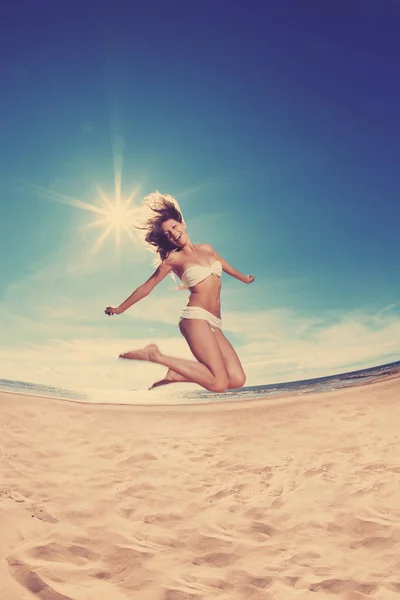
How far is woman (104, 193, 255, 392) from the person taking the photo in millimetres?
3162

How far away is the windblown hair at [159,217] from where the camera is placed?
349 centimetres

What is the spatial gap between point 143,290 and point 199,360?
75 centimetres

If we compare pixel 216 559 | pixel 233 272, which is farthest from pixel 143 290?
pixel 216 559

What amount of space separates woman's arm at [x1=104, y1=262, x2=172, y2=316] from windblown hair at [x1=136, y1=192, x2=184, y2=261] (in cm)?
15

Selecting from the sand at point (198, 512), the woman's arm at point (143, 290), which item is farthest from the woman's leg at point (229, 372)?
the sand at point (198, 512)

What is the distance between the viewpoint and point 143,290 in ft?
11.1

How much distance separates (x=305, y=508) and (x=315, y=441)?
10.1 ft

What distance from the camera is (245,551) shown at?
12.9ft

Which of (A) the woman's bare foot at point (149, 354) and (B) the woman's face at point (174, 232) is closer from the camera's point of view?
(A) the woman's bare foot at point (149, 354)

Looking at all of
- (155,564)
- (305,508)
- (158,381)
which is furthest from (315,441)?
(158,381)

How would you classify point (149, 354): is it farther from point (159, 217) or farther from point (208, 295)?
point (159, 217)

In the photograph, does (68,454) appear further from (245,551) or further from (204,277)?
(204,277)

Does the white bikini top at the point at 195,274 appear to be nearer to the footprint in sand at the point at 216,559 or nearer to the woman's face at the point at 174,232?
the woman's face at the point at 174,232

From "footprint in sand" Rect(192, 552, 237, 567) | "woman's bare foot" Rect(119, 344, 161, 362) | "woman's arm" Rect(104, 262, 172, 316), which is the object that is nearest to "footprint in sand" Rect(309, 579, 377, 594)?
"footprint in sand" Rect(192, 552, 237, 567)
